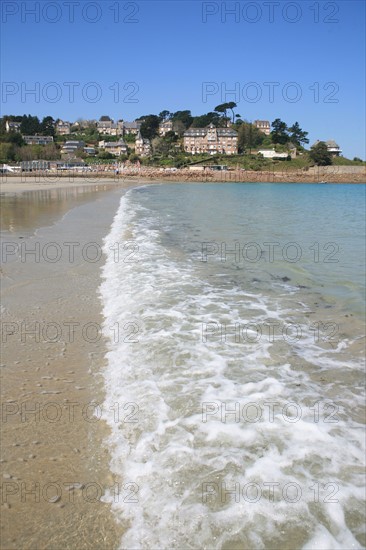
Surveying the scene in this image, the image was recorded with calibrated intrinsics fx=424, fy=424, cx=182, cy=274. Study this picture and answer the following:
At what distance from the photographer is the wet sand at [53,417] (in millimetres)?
2412

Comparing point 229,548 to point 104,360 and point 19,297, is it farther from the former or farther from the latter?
point 19,297

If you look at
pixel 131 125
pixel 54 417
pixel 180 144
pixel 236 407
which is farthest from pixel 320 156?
pixel 54 417

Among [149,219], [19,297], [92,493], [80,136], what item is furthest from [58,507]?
[80,136]

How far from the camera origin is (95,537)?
2312 mm

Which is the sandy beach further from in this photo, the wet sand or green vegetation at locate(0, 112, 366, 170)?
green vegetation at locate(0, 112, 366, 170)

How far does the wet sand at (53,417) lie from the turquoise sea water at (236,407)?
0.50 feet

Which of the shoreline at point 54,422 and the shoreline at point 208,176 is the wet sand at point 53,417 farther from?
the shoreline at point 208,176

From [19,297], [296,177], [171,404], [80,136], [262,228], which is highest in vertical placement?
[80,136]

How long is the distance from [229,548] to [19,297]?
5229 mm

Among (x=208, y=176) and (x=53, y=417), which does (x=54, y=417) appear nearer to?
(x=53, y=417)

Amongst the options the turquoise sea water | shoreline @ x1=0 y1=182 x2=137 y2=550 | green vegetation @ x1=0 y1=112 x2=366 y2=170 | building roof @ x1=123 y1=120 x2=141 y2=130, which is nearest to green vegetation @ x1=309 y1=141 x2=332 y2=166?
green vegetation @ x1=0 y1=112 x2=366 y2=170

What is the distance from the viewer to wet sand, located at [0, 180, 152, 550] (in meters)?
2.41

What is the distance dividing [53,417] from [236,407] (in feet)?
5.04

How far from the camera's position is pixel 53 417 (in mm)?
3447
